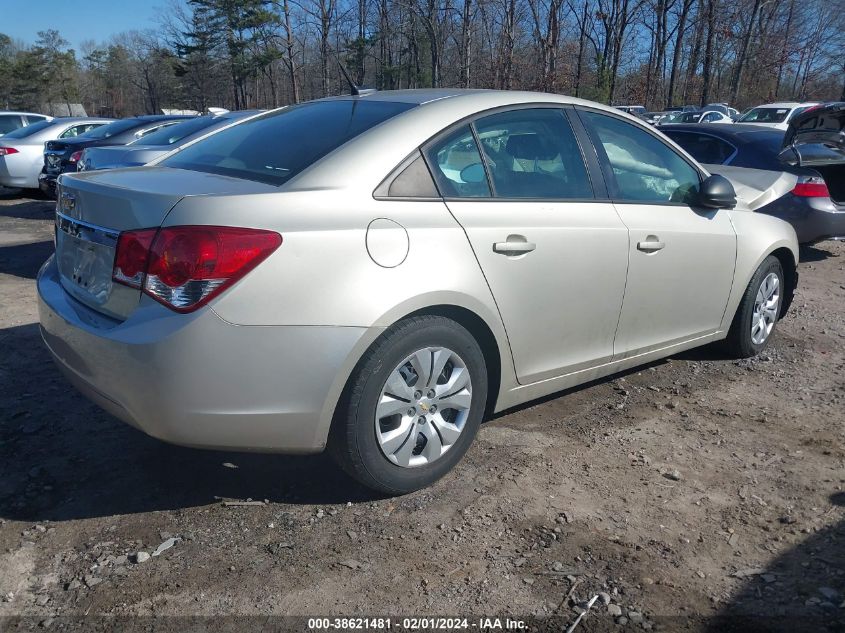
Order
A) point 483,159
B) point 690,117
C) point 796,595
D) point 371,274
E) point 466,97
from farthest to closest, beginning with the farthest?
1. point 690,117
2. point 466,97
3. point 483,159
4. point 371,274
5. point 796,595

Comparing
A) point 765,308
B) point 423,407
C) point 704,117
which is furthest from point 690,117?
point 423,407

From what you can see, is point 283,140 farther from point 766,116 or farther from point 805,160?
point 766,116

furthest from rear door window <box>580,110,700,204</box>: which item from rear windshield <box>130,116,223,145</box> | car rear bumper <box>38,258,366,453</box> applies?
rear windshield <box>130,116,223,145</box>

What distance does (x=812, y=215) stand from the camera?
295 inches

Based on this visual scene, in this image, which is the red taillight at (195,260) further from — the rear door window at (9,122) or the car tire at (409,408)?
the rear door window at (9,122)

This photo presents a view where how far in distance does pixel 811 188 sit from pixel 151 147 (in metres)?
6.95

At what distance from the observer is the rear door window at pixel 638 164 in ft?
12.7

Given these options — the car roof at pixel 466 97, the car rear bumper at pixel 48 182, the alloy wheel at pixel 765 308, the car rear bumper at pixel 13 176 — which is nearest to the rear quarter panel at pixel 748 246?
the alloy wheel at pixel 765 308

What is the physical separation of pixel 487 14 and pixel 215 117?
978 inches

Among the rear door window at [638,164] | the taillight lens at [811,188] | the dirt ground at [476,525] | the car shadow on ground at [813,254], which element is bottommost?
the car shadow on ground at [813,254]

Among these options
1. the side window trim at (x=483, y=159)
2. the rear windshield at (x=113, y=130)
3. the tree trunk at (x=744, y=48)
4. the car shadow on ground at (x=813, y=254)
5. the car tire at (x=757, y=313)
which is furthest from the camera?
the tree trunk at (x=744, y=48)

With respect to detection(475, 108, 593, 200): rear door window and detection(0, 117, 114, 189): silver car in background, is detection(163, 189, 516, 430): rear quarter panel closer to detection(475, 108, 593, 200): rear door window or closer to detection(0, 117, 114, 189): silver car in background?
detection(475, 108, 593, 200): rear door window

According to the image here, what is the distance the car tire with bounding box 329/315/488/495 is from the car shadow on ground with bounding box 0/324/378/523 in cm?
24

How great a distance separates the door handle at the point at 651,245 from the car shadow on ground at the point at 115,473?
1.89 metres
